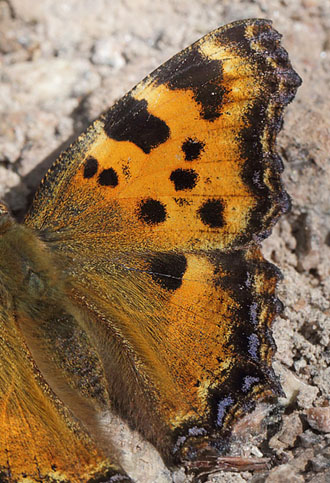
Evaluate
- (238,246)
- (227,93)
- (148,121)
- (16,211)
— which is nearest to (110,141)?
(148,121)

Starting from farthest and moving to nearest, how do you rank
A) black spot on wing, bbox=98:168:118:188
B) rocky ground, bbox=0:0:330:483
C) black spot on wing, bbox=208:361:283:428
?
black spot on wing, bbox=98:168:118:188
rocky ground, bbox=0:0:330:483
black spot on wing, bbox=208:361:283:428

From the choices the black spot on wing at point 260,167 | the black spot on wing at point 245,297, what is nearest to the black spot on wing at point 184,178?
the black spot on wing at point 260,167

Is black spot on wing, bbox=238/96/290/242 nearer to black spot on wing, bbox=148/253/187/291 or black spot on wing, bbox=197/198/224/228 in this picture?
black spot on wing, bbox=197/198/224/228

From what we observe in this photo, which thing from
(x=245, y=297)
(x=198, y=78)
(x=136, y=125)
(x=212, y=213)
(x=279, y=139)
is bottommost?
(x=245, y=297)

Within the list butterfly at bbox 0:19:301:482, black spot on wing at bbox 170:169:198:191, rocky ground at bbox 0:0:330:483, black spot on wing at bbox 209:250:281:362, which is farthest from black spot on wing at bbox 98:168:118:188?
rocky ground at bbox 0:0:330:483

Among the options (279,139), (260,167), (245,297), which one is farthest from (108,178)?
(279,139)

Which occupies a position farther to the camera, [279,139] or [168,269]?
[279,139]

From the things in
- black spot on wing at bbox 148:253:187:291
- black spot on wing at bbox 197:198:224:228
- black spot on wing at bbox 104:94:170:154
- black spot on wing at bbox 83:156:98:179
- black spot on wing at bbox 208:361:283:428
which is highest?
black spot on wing at bbox 104:94:170:154

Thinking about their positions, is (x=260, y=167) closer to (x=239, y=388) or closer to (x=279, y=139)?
(x=279, y=139)
